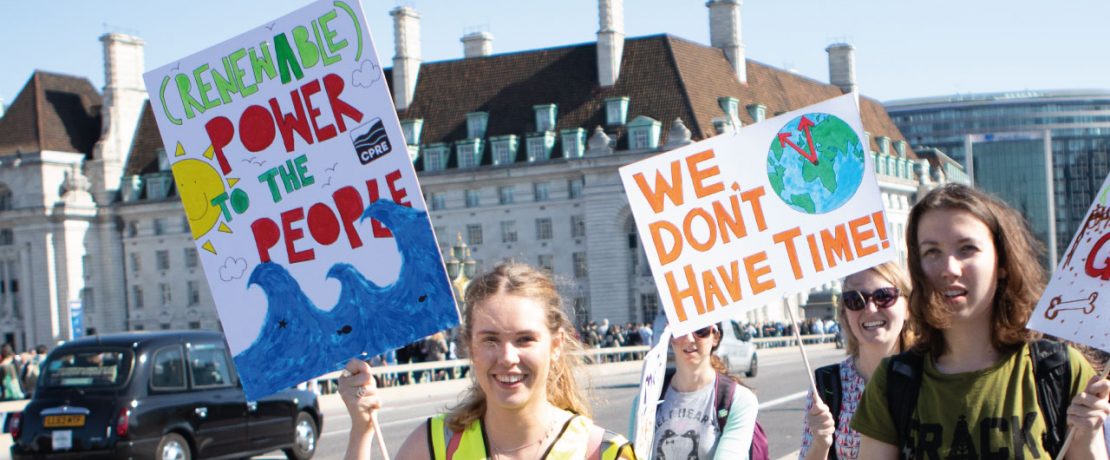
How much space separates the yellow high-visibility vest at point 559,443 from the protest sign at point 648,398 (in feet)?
3.22

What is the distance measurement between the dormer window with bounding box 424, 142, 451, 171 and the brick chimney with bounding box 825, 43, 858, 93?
3104cm

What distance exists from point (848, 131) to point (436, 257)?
2.18m

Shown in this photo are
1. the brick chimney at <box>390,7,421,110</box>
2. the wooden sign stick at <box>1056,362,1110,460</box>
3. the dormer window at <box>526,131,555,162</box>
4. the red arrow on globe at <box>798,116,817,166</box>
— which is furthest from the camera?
the brick chimney at <box>390,7,421,110</box>

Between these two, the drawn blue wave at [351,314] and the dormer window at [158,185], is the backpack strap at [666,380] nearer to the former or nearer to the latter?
the drawn blue wave at [351,314]

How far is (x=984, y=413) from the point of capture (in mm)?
4051

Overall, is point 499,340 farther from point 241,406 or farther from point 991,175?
point 991,175

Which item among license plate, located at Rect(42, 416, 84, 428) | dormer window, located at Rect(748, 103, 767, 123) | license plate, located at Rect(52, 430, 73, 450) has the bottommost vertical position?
license plate, located at Rect(52, 430, 73, 450)

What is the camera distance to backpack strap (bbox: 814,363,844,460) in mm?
5737

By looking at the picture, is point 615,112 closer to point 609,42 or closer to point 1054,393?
point 609,42

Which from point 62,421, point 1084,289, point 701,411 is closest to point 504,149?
point 62,421

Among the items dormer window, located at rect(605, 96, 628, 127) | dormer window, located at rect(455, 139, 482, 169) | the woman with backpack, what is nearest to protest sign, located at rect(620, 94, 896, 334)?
the woman with backpack

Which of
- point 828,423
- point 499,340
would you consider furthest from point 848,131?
point 499,340

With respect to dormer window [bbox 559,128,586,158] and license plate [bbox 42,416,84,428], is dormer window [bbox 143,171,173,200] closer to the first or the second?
dormer window [bbox 559,128,586,158]

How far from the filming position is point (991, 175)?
4946 inches
